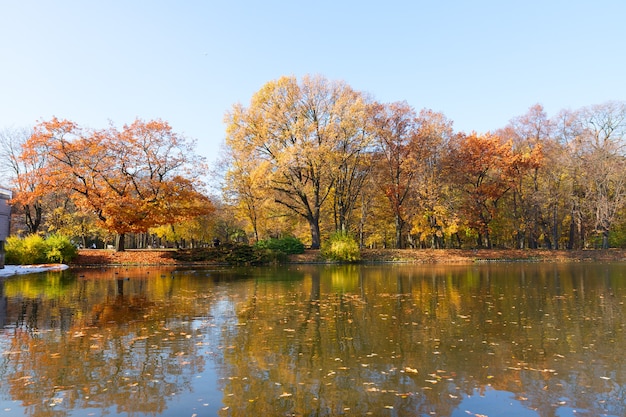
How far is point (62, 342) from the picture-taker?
8.34 metres

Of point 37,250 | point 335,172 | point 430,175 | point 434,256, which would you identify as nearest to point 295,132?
point 335,172

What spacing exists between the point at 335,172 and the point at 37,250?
78.0 ft

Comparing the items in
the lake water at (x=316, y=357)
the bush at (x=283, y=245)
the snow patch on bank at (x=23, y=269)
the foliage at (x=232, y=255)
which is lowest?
the lake water at (x=316, y=357)

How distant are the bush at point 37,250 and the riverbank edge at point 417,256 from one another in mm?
1873

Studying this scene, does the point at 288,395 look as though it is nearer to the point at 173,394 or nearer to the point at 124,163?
the point at 173,394

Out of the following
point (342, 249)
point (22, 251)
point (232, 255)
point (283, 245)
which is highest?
point (283, 245)

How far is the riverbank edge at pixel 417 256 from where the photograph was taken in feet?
117

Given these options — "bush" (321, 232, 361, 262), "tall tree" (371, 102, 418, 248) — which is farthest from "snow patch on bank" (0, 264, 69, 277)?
"tall tree" (371, 102, 418, 248)

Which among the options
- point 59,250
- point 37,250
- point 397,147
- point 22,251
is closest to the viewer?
point 22,251

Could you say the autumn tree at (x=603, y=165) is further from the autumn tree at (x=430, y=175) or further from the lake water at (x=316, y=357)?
the lake water at (x=316, y=357)

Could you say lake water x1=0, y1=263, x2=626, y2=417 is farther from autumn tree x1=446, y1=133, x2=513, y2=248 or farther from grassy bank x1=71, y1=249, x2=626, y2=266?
autumn tree x1=446, y1=133, x2=513, y2=248

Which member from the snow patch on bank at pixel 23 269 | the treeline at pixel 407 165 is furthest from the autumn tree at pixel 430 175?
the snow patch on bank at pixel 23 269

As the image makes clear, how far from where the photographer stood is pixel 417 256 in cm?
4047

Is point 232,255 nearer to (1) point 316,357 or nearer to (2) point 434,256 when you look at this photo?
(2) point 434,256
